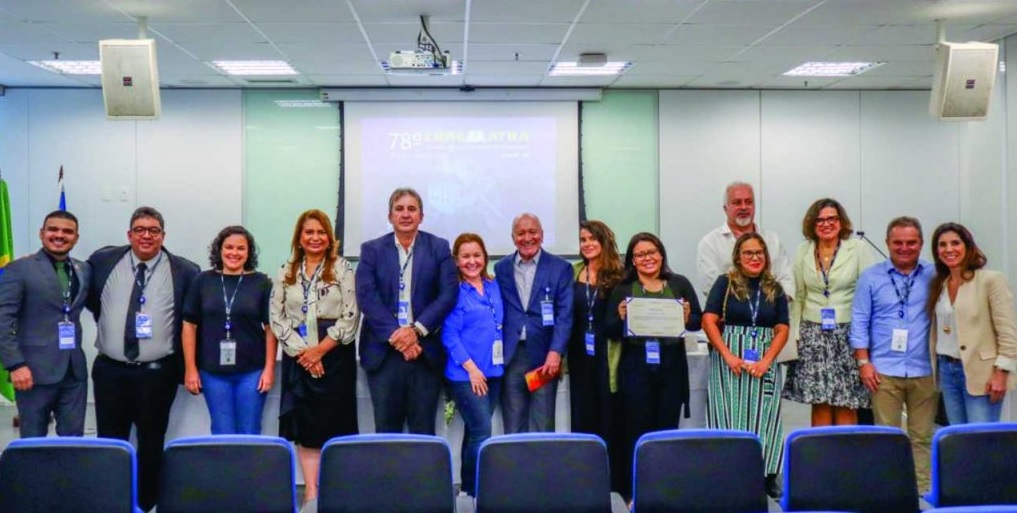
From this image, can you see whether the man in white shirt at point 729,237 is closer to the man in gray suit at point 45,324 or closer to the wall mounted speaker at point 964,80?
the wall mounted speaker at point 964,80

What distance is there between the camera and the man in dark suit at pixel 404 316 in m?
3.63

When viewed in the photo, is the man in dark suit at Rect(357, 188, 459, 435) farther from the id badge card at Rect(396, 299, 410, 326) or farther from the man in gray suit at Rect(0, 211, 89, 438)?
the man in gray suit at Rect(0, 211, 89, 438)

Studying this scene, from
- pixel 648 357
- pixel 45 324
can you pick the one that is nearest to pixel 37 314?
pixel 45 324

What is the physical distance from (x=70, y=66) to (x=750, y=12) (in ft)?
19.1

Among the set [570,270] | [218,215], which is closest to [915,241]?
[570,270]

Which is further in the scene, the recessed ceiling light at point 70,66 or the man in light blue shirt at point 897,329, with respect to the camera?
the recessed ceiling light at point 70,66

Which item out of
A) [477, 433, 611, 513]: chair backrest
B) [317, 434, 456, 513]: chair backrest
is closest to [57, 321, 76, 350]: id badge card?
[317, 434, 456, 513]: chair backrest

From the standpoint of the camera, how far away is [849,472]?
7.96 feet

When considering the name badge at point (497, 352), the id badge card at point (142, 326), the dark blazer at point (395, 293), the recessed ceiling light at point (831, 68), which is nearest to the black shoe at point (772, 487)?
the name badge at point (497, 352)

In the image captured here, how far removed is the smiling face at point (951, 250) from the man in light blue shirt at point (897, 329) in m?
0.10

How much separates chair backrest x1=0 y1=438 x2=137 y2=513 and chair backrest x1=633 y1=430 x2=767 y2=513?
5.02ft

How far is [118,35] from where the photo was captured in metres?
5.86

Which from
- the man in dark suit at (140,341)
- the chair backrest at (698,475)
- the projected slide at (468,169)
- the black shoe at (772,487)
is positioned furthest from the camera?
the projected slide at (468,169)

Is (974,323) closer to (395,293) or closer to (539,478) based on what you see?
(539,478)
